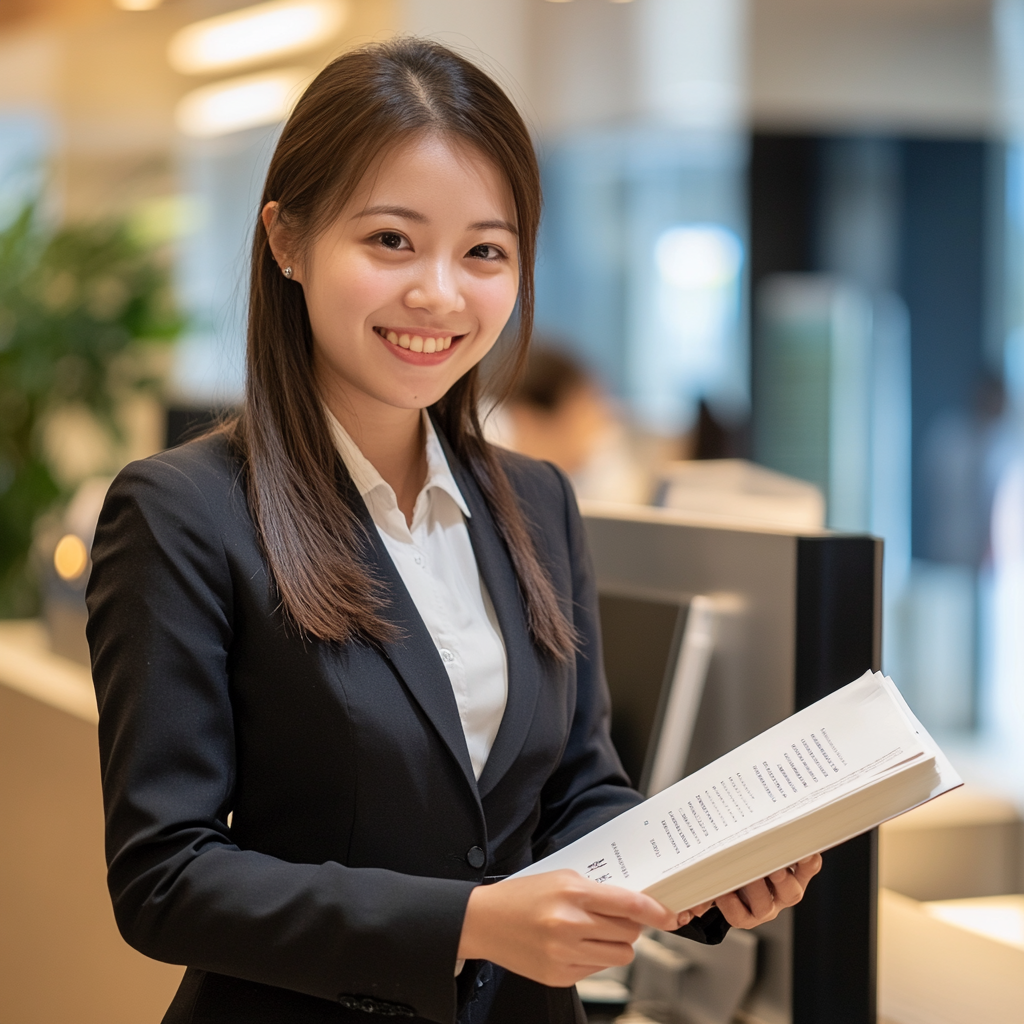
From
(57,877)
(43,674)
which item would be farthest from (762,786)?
(43,674)

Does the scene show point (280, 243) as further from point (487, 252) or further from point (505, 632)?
point (505, 632)

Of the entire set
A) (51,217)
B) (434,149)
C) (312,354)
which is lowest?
(312,354)

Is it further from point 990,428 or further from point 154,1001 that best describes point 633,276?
point 154,1001

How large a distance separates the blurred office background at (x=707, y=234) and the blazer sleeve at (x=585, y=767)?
4.94 feet

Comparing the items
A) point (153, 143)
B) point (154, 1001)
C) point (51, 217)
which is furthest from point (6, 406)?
point (154, 1001)

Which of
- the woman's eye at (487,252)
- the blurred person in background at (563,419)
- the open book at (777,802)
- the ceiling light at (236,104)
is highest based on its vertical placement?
the ceiling light at (236,104)

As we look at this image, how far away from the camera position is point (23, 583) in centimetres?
553

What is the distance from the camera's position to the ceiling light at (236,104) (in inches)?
238

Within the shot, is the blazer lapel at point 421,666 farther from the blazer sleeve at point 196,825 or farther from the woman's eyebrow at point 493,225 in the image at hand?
the woman's eyebrow at point 493,225

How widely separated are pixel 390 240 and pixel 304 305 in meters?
0.16

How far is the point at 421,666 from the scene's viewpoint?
116cm

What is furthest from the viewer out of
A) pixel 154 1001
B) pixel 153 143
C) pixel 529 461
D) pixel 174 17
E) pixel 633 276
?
pixel 633 276

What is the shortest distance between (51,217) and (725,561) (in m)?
5.99

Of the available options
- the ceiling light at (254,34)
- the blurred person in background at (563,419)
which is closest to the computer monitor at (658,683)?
the blurred person in background at (563,419)
